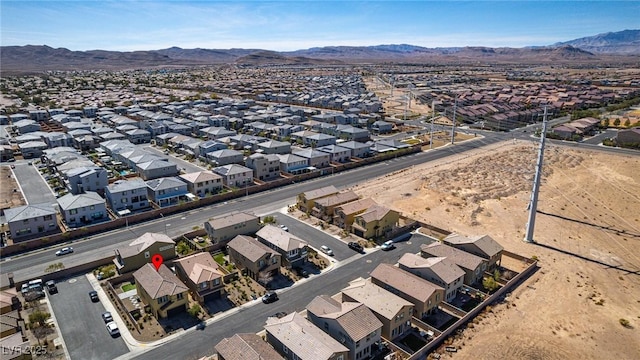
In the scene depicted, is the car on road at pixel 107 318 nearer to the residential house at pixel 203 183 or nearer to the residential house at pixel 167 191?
the residential house at pixel 167 191

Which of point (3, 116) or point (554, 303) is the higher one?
point (3, 116)

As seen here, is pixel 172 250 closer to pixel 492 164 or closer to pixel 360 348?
pixel 360 348

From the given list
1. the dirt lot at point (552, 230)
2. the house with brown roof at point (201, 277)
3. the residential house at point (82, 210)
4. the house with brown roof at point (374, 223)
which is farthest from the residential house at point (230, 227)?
the dirt lot at point (552, 230)

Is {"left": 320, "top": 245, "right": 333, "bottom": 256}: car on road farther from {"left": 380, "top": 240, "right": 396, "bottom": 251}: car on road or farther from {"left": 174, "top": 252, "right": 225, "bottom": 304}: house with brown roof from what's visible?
{"left": 174, "top": 252, "right": 225, "bottom": 304}: house with brown roof

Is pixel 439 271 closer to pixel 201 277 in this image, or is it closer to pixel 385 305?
pixel 385 305

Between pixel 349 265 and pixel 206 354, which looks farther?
pixel 349 265

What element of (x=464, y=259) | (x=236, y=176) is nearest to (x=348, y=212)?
(x=464, y=259)

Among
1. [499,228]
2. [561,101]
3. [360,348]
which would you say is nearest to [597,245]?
[499,228]
